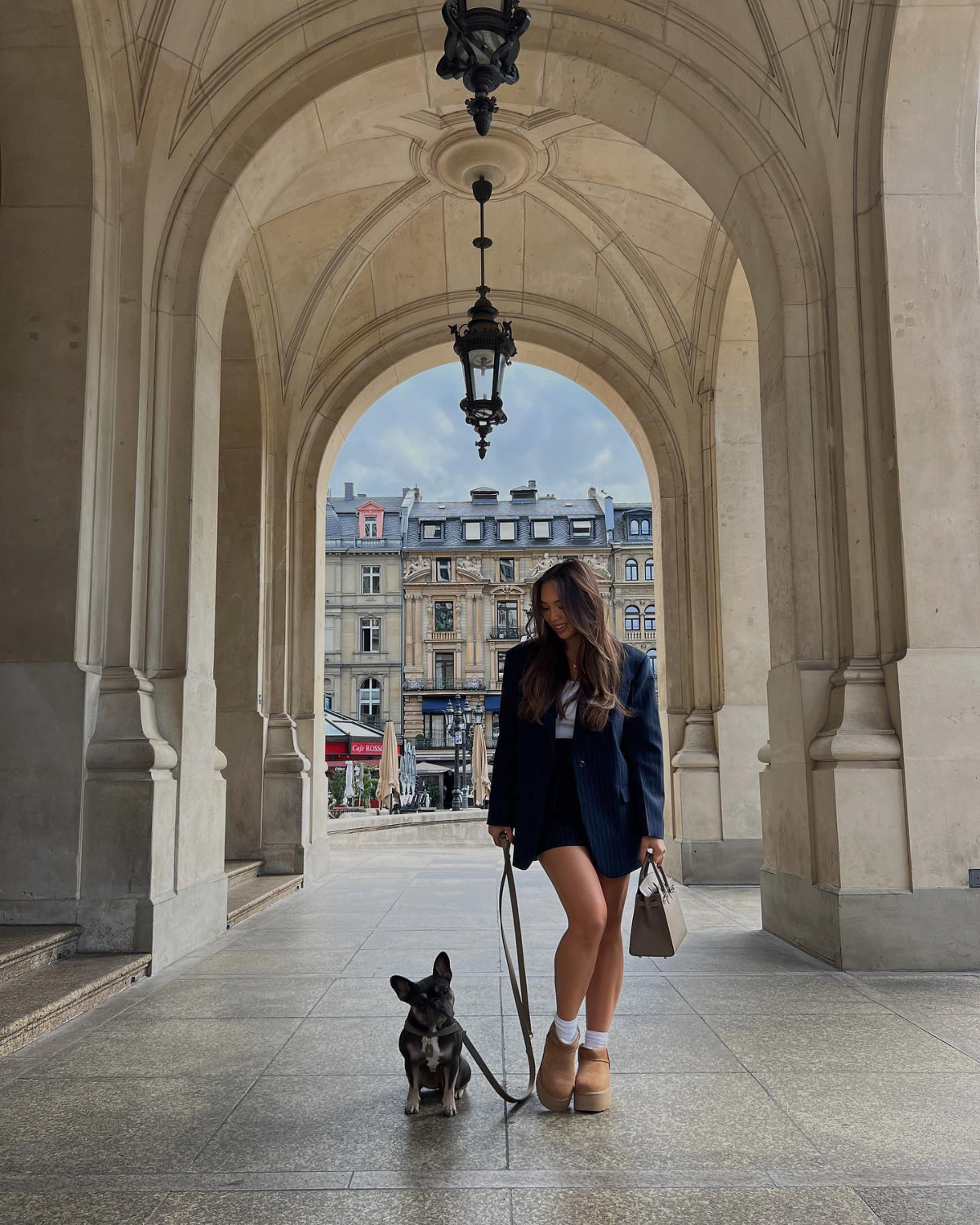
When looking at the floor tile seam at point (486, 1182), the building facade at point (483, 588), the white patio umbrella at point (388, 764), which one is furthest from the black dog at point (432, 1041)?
the building facade at point (483, 588)

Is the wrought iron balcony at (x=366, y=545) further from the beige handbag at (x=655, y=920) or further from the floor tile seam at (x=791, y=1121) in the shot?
Answer: the beige handbag at (x=655, y=920)

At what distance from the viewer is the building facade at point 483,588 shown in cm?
5328

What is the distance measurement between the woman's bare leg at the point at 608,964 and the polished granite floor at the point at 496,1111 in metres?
0.28

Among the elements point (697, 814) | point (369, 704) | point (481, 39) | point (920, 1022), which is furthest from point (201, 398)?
point (369, 704)

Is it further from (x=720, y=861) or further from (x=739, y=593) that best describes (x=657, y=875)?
(x=739, y=593)

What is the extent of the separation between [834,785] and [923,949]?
37.8 inches

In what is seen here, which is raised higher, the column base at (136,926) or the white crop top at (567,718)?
the white crop top at (567,718)

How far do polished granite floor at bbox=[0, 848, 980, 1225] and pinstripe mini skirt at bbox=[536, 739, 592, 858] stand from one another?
850 mm

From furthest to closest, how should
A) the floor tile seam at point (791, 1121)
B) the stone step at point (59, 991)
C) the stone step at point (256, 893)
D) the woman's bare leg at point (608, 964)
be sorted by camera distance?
1. the stone step at point (256, 893)
2. the stone step at point (59, 991)
3. the woman's bare leg at point (608, 964)
4. the floor tile seam at point (791, 1121)

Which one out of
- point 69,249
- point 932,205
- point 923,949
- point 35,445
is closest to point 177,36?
point 69,249

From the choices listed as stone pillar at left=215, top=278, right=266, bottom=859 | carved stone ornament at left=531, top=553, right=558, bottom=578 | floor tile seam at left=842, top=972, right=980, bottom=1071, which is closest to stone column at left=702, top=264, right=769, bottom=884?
stone pillar at left=215, top=278, right=266, bottom=859

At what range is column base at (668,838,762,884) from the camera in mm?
9906

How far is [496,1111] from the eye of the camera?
3.25 m

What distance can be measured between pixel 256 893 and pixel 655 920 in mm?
5829
